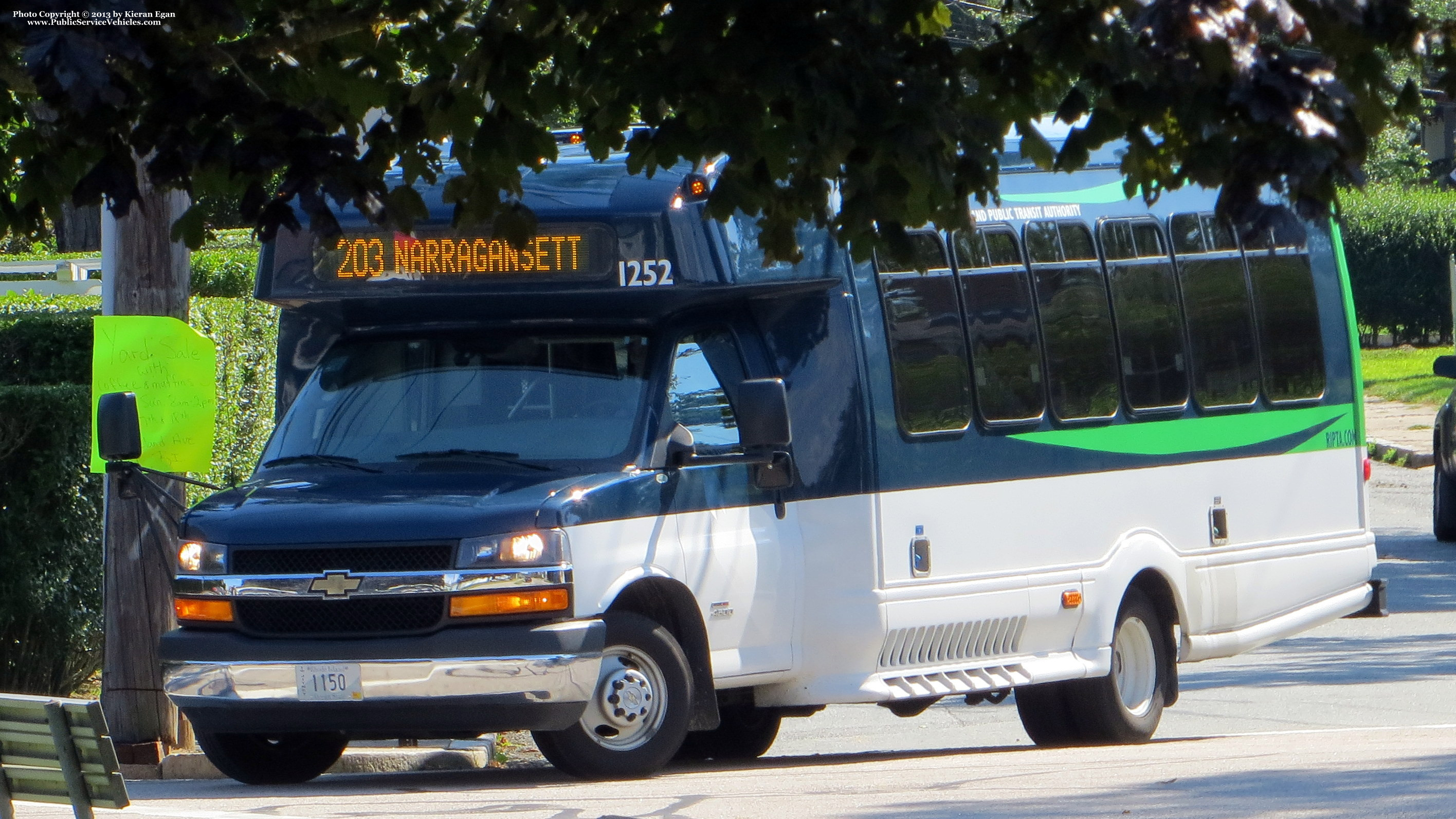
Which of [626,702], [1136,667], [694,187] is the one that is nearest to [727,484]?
[626,702]

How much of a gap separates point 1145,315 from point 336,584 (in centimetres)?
486

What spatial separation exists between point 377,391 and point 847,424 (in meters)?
2.03

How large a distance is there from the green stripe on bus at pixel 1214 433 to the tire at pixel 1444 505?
695cm

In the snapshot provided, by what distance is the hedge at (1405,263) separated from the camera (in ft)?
130

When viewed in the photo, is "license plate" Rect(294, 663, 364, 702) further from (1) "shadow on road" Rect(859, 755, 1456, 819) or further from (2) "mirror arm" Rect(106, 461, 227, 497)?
(1) "shadow on road" Rect(859, 755, 1456, 819)

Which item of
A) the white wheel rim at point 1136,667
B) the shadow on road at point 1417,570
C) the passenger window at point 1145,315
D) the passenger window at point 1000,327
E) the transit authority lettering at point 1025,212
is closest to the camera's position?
the passenger window at point 1000,327

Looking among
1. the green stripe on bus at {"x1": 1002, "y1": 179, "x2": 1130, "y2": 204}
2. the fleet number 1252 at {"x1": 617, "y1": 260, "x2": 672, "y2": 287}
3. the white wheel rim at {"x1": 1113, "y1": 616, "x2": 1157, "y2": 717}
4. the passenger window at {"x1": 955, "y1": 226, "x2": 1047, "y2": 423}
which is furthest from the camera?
the white wheel rim at {"x1": 1113, "y1": 616, "x2": 1157, "y2": 717}

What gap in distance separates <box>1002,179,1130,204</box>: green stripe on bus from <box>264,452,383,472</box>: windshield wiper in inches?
140

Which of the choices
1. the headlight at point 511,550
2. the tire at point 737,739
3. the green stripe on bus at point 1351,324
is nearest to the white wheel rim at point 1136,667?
→ the tire at point 737,739

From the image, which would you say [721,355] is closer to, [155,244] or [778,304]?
[778,304]

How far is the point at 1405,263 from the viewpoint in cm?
3972

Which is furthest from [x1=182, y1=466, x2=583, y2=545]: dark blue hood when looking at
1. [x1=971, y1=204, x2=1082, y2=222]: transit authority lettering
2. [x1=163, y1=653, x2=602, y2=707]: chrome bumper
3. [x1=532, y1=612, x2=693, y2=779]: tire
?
[x1=971, y1=204, x2=1082, y2=222]: transit authority lettering

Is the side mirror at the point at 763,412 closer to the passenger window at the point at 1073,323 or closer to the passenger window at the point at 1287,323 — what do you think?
the passenger window at the point at 1073,323

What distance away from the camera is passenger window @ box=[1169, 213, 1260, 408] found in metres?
11.6
